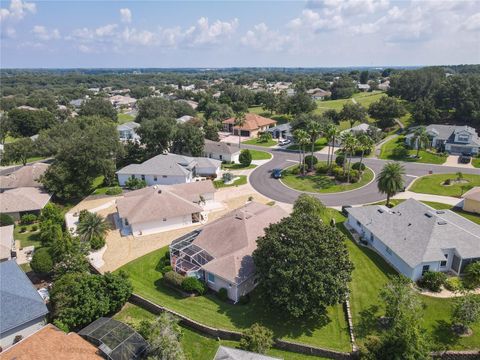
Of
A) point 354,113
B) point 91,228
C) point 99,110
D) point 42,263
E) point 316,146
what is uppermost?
point 354,113

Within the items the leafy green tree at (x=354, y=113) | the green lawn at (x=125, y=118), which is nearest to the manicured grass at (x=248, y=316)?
the leafy green tree at (x=354, y=113)

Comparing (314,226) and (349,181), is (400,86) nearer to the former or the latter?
(349,181)

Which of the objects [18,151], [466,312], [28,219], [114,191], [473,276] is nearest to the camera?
[466,312]

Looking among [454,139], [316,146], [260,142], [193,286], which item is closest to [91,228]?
[193,286]

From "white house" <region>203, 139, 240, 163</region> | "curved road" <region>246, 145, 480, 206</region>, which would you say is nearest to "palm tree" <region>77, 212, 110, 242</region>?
"curved road" <region>246, 145, 480, 206</region>

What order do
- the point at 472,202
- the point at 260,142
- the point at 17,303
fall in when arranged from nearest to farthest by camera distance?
the point at 17,303, the point at 472,202, the point at 260,142

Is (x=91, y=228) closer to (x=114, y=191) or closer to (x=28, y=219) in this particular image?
(x=28, y=219)

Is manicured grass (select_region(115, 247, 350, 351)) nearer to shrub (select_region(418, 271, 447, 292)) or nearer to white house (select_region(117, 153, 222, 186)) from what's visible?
shrub (select_region(418, 271, 447, 292))

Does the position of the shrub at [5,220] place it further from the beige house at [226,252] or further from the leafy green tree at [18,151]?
the leafy green tree at [18,151]
